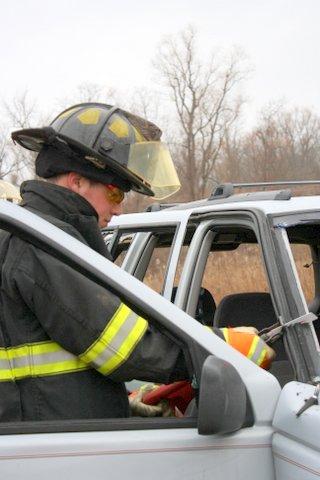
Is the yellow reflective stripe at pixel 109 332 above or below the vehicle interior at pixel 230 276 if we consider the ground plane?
above

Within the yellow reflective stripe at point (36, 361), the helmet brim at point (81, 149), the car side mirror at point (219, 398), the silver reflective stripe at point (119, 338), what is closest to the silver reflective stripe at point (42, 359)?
the yellow reflective stripe at point (36, 361)

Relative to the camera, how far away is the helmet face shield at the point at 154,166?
224cm

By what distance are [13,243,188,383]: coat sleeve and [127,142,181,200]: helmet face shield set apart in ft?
1.80

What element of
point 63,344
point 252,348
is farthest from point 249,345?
point 63,344

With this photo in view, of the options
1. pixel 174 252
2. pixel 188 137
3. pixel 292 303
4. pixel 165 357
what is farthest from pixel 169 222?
pixel 188 137

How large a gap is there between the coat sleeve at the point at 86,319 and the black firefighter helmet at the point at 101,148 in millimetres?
454

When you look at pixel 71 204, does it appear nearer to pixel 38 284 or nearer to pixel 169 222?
pixel 38 284

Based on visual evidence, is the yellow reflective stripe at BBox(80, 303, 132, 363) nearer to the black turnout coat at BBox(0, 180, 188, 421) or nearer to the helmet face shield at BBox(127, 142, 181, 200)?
the black turnout coat at BBox(0, 180, 188, 421)

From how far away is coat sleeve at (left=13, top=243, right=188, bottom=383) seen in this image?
5.85ft

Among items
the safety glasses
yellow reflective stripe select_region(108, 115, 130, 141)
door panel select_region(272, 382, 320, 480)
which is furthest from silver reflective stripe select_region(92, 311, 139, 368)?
yellow reflective stripe select_region(108, 115, 130, 141)

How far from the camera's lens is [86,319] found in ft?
5.84

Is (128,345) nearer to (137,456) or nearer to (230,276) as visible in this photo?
(137,456)

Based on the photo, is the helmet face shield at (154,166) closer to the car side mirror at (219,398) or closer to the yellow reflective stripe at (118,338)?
the yellow reflective stripe at (118,338)

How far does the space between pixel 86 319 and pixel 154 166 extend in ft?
2.43
